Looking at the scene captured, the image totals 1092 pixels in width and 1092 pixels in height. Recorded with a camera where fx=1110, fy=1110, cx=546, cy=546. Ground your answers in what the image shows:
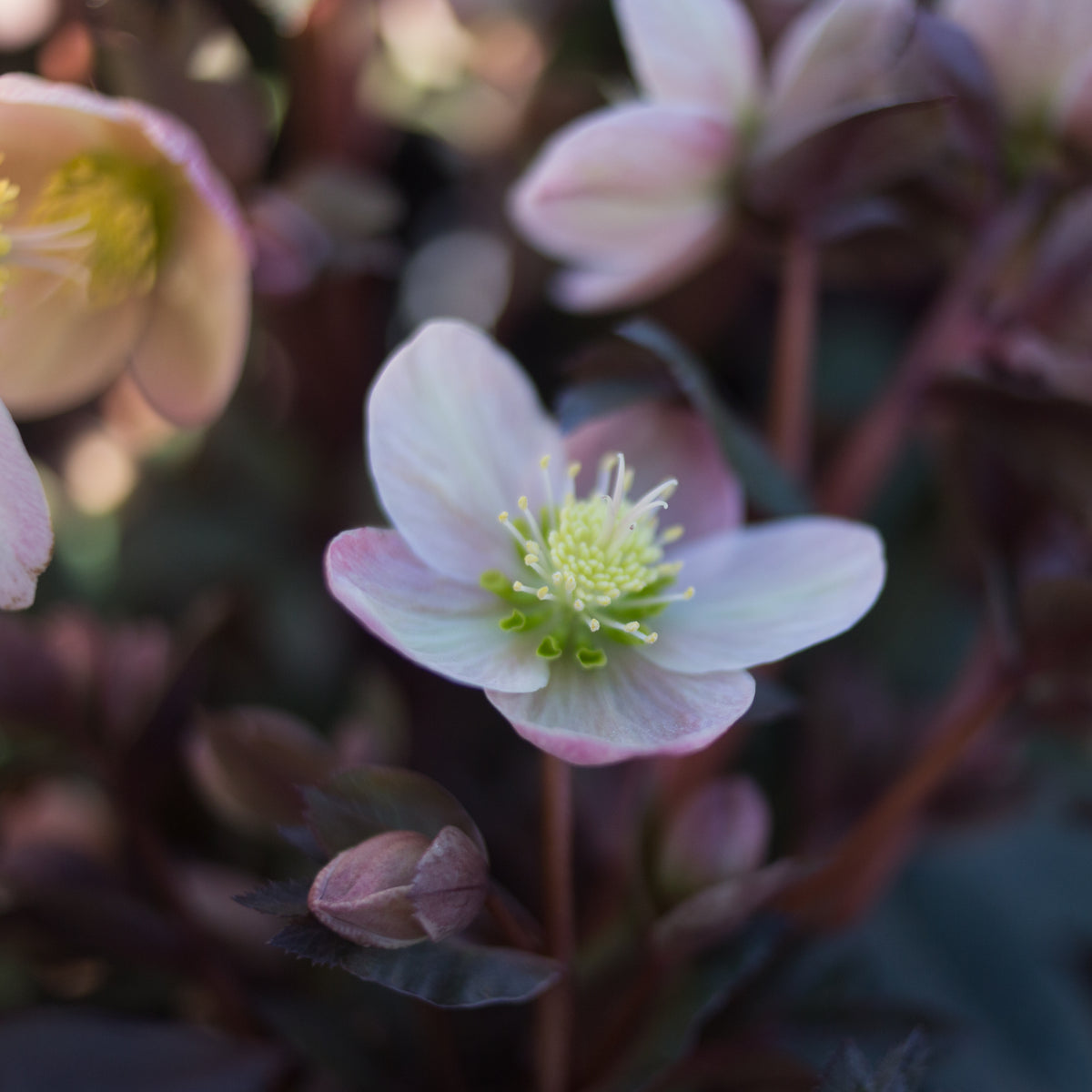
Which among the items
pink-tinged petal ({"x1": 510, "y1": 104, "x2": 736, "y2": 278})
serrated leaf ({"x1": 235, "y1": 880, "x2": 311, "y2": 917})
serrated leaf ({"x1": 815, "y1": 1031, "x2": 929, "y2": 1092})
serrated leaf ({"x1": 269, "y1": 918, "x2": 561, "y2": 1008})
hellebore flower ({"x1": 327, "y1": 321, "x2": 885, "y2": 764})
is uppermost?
pink-tinged petal ({"x1": 510, "y1": 104, "x2": 736, "y2": 278})

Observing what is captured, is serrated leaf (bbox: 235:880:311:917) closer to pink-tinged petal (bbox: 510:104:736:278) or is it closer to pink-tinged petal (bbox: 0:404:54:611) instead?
pink-tinged petal (bbox: 0:404:54:611)

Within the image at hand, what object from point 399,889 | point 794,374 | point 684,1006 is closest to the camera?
point 399,889

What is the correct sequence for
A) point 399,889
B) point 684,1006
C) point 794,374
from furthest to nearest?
point 794,374, point 684,1006, point 399,889

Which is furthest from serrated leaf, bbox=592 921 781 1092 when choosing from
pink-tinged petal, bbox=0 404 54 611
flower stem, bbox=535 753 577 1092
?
pink-tinged petal, bbox=0 404 54 611

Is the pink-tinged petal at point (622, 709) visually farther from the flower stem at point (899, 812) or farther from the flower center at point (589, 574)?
the flower stem at point (899, 812)

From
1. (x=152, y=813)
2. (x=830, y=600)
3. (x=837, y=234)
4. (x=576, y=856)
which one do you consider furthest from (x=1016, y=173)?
(x=152, y=813)

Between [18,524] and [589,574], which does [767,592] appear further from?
[18,524]

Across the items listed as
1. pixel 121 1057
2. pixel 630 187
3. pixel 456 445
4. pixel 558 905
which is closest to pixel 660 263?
pixel 630 187
